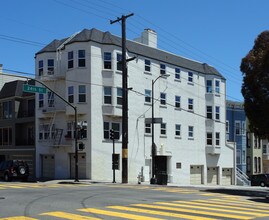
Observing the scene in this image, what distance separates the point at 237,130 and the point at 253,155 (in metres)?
6.39

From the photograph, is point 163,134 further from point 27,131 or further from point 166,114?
point 27,131

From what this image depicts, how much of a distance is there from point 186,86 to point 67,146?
15949 millimetres

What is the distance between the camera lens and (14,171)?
3703 cm

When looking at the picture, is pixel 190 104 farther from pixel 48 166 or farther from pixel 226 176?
pixel 48 166

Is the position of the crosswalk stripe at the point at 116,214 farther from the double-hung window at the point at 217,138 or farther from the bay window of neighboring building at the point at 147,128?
the double-hung window at the point at 217,138

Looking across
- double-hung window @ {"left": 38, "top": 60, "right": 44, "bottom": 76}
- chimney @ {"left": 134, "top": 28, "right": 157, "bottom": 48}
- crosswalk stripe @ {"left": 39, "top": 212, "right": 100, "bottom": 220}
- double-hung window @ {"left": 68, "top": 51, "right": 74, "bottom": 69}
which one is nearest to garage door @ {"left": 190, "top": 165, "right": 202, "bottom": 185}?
chimney @ {"left": 134, "top": 28, "right": 157, "bottom": 48}

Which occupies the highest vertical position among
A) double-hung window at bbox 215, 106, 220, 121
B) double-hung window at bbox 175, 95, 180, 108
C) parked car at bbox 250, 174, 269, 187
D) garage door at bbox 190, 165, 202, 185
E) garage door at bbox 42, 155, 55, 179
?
double-hung window at bbox 175, 95, 180, 108

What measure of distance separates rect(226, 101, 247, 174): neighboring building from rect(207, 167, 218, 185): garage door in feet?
22.8

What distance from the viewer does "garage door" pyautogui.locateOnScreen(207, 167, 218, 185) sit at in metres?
52.0

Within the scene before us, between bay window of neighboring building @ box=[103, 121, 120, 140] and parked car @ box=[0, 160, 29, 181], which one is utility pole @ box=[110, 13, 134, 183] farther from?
parked car @ box=[0, 160, 29, 181]

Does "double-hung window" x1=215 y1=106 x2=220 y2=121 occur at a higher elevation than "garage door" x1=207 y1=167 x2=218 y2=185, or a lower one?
higher

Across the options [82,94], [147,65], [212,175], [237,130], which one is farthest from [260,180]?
[82,94]

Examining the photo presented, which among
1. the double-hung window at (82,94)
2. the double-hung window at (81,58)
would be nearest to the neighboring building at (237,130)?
the double-hung window at (82,94)

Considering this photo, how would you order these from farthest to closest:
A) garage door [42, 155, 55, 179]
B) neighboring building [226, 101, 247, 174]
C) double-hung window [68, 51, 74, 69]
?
1. neighboring building [226, 101, 247, 174]
2. garage door [42, 155, 55, 179]
3. double-hung window [68, 51, 74, 69]
